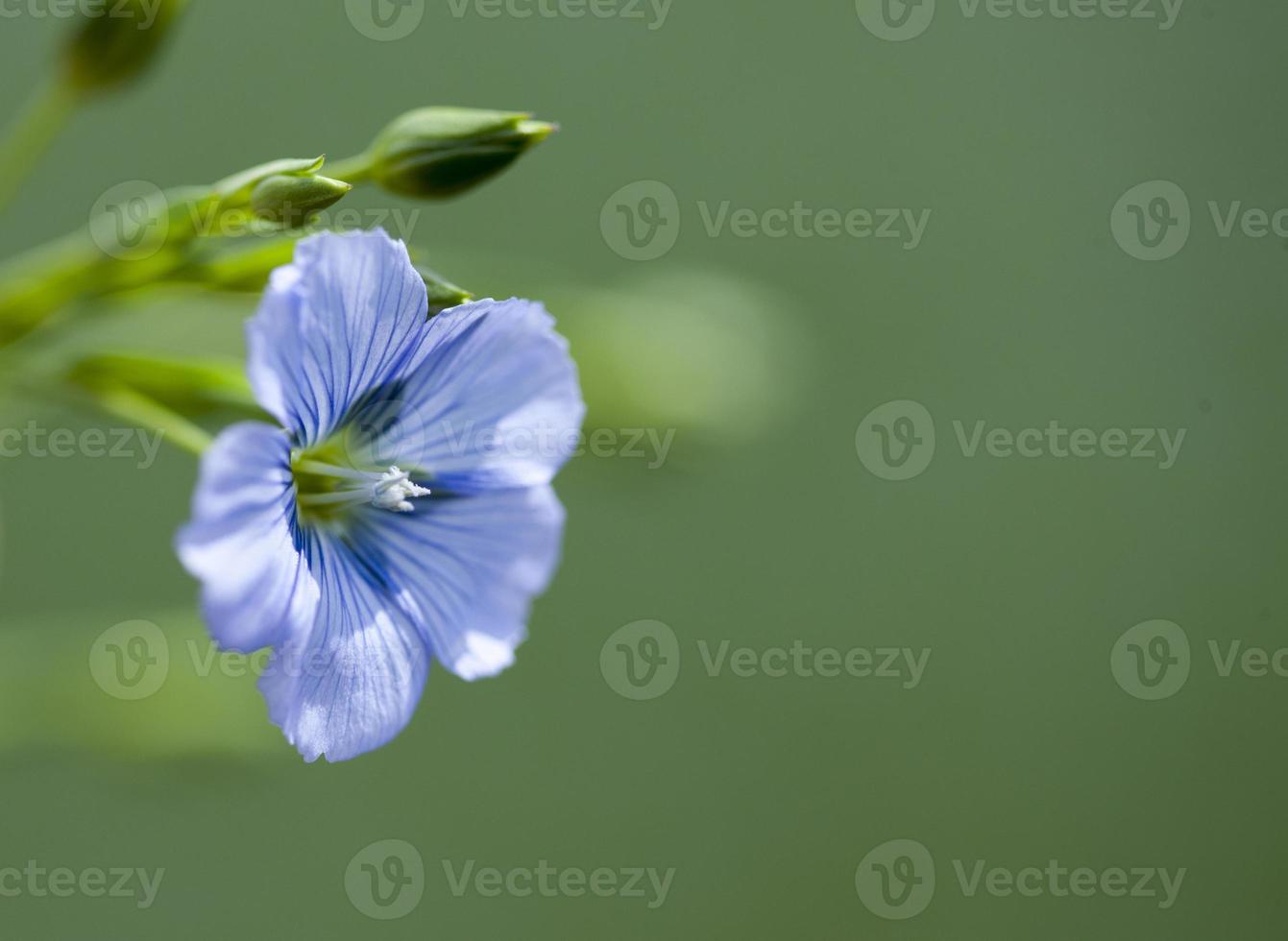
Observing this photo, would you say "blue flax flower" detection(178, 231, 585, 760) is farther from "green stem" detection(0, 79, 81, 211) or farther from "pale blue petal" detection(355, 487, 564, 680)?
"green stem" detection(0, 79, 81, 211)

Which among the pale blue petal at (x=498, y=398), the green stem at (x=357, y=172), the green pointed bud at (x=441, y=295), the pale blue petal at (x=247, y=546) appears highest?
the green stem at (x=357, y=172)

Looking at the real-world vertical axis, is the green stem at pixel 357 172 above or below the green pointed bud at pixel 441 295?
above

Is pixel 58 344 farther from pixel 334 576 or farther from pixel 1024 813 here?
pixel 1024 813

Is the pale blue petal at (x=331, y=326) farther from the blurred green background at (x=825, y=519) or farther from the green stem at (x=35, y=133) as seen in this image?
the blurred green background at (x=825, y=519)

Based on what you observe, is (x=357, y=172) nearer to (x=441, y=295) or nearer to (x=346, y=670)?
(x=441, y=295)

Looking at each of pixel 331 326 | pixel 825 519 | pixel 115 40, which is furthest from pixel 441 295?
pixel 825 519

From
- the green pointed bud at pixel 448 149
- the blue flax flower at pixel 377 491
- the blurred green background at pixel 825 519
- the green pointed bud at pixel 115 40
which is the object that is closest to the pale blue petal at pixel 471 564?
the blue flax flower at pixel 377 491

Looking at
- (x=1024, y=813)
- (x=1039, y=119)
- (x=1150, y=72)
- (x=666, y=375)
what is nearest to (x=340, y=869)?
(x=1024, y=813)
